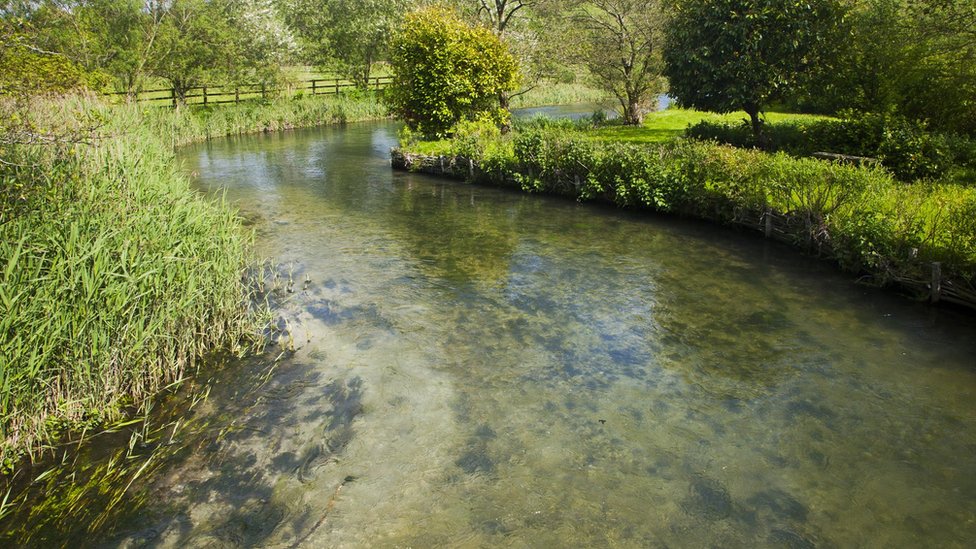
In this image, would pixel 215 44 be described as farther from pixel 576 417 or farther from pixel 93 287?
Answer: pixel 576 417

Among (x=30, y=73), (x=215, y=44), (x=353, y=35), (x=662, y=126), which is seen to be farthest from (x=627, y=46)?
(x=353, y=35)

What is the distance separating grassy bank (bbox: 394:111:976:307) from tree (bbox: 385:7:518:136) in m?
3.34

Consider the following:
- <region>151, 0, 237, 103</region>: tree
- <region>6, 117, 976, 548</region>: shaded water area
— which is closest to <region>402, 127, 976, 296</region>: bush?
<region>6, 117, 976, 548</region>: shaded water area

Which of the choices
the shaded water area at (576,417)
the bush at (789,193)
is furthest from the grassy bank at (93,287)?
the bush at (789,193)

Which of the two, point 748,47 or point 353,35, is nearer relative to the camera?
point 748,47

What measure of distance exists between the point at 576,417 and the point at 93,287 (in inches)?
254

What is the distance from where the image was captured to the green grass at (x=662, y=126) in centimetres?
2672

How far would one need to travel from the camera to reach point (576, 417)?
28.6 feet

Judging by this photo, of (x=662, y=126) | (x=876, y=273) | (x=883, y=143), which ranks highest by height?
(x=662, y=126)

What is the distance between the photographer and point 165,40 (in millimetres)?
38719

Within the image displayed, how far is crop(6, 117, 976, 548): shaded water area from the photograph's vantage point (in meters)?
6.72

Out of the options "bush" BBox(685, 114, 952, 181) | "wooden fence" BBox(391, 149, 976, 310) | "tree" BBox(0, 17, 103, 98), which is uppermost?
"tree" BBox(0, 17, 103, 98)

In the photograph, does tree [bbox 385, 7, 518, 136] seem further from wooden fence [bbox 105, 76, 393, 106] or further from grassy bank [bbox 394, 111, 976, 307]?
wooden fence [bbox 105, 76, 393, 106]

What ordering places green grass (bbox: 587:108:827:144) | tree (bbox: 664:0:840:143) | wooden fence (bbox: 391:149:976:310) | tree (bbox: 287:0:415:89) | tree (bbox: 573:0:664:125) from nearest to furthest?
wooden fence (bbox: 391:149:976:310) → tree (bbox: 664:0:840:143) → green grass (bbox: 587:108:827:144) → tree (bbox: 573:0:664:125) → tree (bbox: 287:0:415:89)
